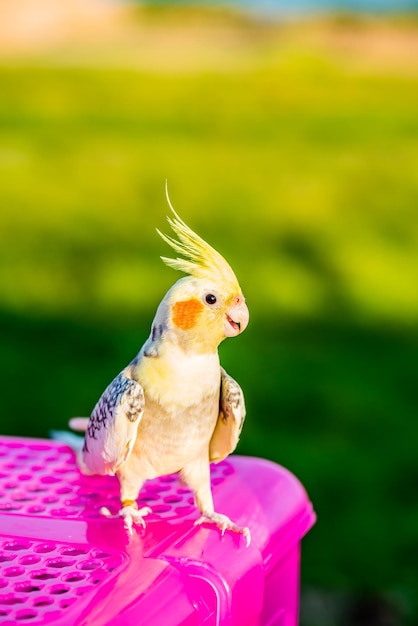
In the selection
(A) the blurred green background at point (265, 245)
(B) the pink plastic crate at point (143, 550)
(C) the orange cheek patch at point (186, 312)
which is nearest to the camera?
(B) the pink plastic crate at point (143, 550)

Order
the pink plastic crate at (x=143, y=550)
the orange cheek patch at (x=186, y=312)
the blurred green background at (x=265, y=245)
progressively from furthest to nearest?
the blurred green background at (x=265, y=245) → the orange cheek patch at (x=186, y=312) → the pink plastic crate at (x=143, y=550)

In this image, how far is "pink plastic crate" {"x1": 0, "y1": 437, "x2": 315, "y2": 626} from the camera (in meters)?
1.05

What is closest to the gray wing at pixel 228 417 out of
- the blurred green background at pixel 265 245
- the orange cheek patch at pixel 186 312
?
the orange cheek patch at pixel 186 312

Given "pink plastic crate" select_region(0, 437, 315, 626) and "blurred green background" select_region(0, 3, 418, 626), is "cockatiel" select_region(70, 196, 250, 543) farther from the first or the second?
"blurred green background" select_region(0, 3, 418, 626)

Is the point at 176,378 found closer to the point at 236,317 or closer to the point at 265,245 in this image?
the point at 236,317

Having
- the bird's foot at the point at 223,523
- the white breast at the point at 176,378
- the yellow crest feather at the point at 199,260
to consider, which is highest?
the yellow crest feather at the point at 199,260

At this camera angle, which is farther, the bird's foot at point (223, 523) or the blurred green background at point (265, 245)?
the blurred green background at point (265, 245)

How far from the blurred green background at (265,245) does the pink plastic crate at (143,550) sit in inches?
37.3

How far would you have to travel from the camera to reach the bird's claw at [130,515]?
47.9 inches

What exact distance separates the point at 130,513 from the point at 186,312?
244mm

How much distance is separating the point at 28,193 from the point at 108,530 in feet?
12.3

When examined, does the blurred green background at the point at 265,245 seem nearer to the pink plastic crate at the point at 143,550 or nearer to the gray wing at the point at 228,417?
the pink plastic crate at the point at 143,550

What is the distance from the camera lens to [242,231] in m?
4.36

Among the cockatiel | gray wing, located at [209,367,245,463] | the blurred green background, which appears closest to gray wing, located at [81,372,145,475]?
the cockatiel
